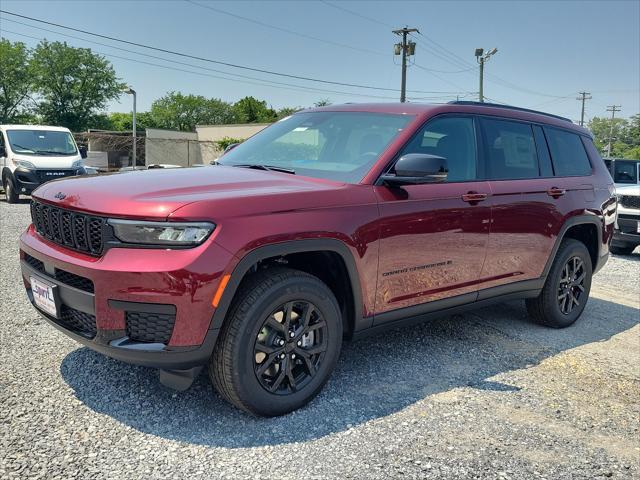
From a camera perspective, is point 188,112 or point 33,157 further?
point 188,112

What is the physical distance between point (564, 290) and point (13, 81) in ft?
232

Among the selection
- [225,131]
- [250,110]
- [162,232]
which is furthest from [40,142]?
[250,110]

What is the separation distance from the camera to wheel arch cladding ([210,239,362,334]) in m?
2.71

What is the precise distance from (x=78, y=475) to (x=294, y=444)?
3.29 ft

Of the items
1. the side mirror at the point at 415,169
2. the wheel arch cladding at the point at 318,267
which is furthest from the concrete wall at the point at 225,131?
the wheel arch cladding at the point at 318,267

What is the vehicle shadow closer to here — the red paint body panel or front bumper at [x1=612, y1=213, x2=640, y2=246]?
the red paint body panel

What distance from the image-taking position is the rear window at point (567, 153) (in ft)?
16.1

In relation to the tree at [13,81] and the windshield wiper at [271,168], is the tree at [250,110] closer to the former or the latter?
the tree at [13,81]

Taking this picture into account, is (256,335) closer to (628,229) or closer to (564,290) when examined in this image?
(564,290)

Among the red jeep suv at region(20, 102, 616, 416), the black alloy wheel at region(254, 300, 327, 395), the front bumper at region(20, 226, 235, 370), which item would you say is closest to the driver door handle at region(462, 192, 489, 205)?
the red jeep suv at region(20, 102, 616, 416)

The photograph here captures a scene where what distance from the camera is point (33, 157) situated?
13523 mm

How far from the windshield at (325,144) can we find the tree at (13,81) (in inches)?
2676

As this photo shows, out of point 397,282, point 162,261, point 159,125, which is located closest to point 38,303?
point 162,261

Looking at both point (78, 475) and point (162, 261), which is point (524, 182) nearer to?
point (162, 261)
